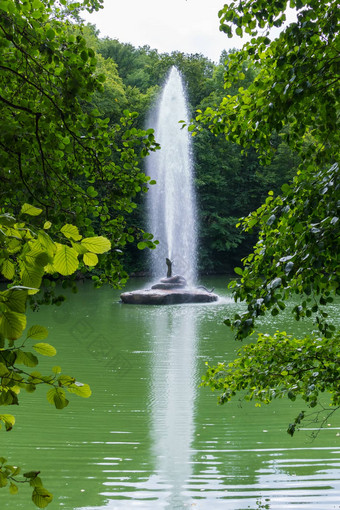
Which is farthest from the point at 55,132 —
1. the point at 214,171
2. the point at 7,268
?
the point at 214,171

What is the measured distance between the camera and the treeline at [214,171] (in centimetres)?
3131

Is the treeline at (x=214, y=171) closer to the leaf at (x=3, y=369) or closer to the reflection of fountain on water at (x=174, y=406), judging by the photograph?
the reflection of fountain on water at (x=174, y=406)

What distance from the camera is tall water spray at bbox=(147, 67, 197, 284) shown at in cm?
2808

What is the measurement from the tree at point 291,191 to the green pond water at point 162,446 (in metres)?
1.68

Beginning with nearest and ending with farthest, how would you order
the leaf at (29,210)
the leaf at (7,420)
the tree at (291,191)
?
the leaf at (29,210), the leaf at (7,420), the tree at (291,191)

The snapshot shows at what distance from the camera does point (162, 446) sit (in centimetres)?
611

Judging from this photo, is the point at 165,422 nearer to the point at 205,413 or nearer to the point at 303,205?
the point at 205,413

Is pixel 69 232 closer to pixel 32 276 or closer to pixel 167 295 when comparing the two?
pixel 32 276

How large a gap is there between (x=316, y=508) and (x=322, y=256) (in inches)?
117

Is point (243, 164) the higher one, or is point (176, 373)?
point (243, 164)

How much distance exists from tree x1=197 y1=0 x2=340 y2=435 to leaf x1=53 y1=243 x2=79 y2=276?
4.13 ft

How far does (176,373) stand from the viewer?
9.45m

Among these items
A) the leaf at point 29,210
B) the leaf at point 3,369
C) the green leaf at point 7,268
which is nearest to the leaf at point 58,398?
the leaf at point 3,369

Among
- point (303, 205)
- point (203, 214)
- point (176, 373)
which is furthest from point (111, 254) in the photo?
point (203, 214)
